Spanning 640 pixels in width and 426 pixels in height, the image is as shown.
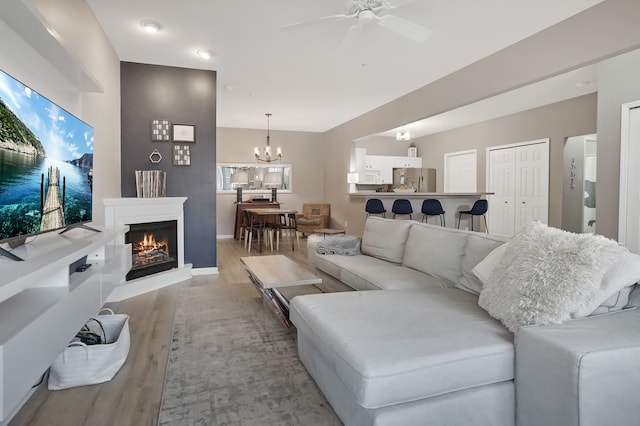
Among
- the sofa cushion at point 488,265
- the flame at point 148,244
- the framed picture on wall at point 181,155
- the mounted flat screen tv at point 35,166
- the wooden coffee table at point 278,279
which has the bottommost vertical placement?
the wooden coffee table at point 278,279

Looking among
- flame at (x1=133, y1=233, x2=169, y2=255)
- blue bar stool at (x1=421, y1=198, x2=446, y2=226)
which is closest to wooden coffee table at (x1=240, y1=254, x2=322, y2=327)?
flame at (x1=133, y1=233, x2=169, y2=255)

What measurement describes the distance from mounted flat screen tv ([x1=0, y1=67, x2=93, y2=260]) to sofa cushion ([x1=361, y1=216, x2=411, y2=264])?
7.87 feet

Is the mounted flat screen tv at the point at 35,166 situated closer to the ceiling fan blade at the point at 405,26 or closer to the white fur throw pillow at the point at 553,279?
the white fur throw pillow at the point at 553,279

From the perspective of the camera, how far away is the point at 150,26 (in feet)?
11.5

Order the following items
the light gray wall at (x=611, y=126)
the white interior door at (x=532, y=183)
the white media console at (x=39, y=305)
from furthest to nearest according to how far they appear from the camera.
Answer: the white interior door at (x=532, y=183) → the light gray wall at (x=611, y=126) → the white media console at (x=39, y=305)

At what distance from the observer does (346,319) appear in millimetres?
1835

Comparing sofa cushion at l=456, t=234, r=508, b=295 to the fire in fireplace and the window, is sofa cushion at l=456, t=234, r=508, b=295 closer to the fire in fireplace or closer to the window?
the fire in fireplace

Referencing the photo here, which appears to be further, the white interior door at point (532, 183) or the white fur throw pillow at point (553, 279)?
the white interior door at point (532, 183)

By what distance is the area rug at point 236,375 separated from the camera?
5.75 feet

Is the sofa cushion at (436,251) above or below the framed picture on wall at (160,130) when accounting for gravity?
below

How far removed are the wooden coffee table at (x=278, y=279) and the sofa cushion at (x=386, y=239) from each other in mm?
746

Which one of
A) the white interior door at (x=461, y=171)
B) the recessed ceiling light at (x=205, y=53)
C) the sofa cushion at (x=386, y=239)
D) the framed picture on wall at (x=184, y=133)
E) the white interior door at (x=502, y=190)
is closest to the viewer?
the sofa cushion at (x=386, y=239)

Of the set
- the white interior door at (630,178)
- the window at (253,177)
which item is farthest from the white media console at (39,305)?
the window at (253,177)

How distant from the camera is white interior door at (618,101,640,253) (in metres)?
3.63
